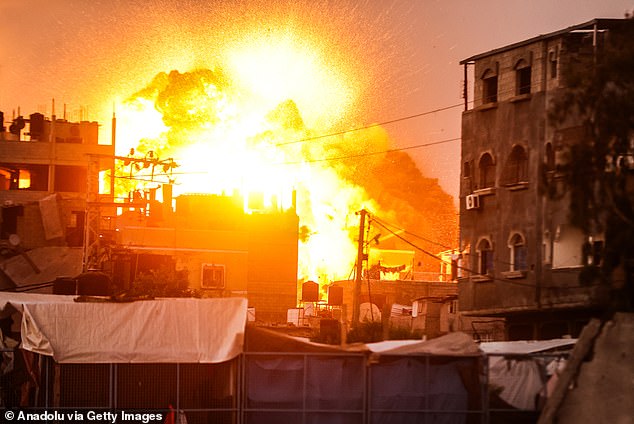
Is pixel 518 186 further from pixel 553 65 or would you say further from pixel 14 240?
pixel 14 240

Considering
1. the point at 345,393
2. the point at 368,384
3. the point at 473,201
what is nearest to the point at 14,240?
the point at 473,201

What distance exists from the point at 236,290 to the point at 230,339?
57192 mm

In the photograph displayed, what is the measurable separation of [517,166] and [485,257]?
4928 millimetres

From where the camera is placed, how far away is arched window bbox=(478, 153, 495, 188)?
64250mm

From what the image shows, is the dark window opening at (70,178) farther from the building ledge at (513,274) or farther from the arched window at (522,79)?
the arched window at (522,79)

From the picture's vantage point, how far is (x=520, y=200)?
2430 inches

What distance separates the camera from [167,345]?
34.7 meters

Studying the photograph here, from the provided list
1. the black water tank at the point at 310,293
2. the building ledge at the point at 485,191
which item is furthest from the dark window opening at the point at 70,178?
the building ledge at the point at 485,191

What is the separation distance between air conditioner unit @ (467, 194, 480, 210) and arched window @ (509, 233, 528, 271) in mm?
3035

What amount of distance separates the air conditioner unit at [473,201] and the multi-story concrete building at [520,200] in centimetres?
7

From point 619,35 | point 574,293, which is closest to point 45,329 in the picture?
point 619,35

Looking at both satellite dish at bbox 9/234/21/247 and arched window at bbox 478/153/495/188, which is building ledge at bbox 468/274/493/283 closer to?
arched window at bbox 478/153/495/188

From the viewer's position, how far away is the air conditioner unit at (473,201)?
64.5m

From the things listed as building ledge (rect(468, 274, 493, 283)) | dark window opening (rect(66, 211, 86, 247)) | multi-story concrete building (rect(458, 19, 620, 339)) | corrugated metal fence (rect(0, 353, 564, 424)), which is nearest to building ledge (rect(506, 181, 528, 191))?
multi-story concrete building (rect(458, 19, 620, 339))
